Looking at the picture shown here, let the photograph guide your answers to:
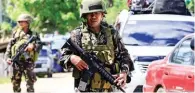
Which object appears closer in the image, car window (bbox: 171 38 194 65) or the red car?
the red car

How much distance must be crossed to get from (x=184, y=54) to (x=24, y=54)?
3.50 metres

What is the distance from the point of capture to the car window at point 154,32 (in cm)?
1111

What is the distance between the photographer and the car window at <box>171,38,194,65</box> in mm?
8414

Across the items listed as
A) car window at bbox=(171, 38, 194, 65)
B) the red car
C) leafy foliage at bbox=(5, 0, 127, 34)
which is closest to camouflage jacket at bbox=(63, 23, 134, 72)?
the red car

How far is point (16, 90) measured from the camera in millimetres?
11578

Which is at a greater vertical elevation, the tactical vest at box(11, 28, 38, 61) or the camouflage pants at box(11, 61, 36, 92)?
the tactical vest at box(11, 28, 38, 61)

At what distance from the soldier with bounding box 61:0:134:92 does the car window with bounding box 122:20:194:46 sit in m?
5.03

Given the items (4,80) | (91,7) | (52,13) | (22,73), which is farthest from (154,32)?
(52,13)

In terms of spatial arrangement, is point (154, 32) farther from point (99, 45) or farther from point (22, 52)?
point (99, 45)

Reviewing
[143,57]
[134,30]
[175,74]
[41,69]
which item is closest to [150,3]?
[134,30]

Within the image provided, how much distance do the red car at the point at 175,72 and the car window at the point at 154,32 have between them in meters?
1.09

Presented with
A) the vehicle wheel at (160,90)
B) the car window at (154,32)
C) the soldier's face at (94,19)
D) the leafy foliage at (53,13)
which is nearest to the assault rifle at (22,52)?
the car window at (154,32)

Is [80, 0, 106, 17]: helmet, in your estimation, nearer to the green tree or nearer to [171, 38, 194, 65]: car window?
[171, 38, 194, 65]: car window

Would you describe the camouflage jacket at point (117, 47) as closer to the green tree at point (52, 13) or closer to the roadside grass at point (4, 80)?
the green tree at point (52, 13)
